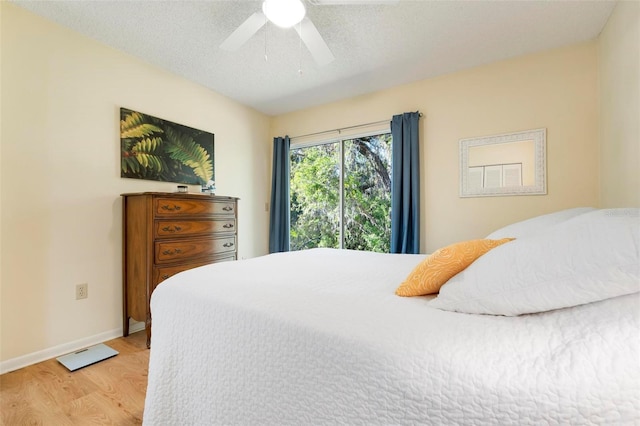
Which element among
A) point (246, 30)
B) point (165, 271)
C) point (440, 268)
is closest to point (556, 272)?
point (440, 268)

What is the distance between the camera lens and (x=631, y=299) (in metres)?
0.62

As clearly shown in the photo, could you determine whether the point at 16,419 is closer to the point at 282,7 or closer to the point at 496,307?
the point at 496,307

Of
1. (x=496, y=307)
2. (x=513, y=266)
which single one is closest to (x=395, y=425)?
(x=496, y=307)

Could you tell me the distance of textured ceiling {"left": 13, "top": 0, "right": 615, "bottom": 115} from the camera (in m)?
1.99

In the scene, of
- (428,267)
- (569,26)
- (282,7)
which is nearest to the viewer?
(428,267)

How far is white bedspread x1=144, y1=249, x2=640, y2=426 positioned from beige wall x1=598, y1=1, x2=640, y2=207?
1.80 metres

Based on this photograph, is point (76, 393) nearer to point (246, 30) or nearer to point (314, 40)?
point (246, 30)

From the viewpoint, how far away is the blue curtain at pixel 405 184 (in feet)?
9.91

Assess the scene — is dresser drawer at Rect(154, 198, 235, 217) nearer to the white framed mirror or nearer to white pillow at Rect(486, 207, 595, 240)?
white pillow at Rect(486, 207, 595, 240)

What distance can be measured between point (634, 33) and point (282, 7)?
2143 millimetres

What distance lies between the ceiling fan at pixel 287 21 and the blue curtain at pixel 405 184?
1318 mm

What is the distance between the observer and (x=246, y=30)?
1.89 m

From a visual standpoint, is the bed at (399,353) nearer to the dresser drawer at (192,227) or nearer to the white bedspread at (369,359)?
the white bedspread at (369,359)

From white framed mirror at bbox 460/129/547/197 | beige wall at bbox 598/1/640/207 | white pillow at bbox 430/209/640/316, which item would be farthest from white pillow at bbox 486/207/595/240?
white framed mirror at bbox 460/129/547/197
